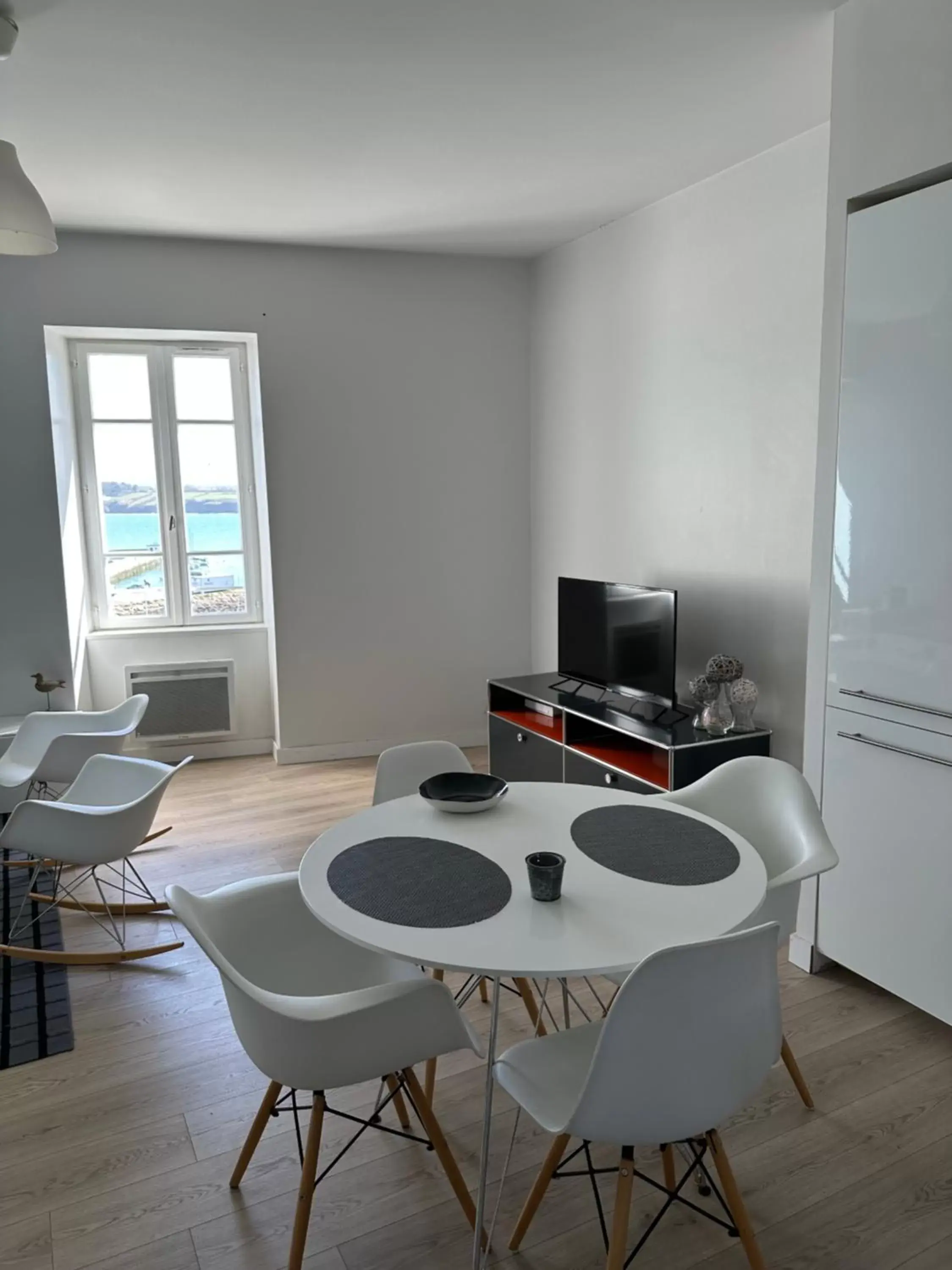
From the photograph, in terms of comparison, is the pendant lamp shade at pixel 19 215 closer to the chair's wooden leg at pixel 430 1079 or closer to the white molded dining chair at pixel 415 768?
the white molded dining chair at pixel 415 768

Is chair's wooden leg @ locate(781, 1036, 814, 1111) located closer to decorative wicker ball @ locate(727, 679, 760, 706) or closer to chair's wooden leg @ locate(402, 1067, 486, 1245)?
chair's wooden leg @ locate(402, 1067, 486, 1245)

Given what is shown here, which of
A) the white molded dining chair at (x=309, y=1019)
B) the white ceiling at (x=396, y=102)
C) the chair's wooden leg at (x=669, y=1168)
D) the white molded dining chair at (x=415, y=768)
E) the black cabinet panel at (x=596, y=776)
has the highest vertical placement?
the white ceiling at (x=396, y=102)

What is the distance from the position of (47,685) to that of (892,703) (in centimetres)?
377

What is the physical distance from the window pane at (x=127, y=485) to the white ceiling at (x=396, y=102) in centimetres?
124

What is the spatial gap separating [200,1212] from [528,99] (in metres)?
3.33

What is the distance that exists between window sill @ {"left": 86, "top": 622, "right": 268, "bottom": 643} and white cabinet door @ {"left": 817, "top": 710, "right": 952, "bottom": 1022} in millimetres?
3752

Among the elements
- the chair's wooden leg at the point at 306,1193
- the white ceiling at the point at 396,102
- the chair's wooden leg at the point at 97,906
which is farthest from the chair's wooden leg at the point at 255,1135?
the white ceiling at the point at 396,102

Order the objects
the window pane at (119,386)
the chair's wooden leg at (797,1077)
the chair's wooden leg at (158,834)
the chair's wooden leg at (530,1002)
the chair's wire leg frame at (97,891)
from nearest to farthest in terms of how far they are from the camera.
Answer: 1. the chair's wooden leg at (797,1077)
2. the chair's wooden leg at (530,1002)
3. the chair's wire leg frame at (97,891)
4. the chair's wooden leg at (158,834)
5. the window pane at (119,386)

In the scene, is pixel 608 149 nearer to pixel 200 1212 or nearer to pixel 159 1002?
pixel 159 1002

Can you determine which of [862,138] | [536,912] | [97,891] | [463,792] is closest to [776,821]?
[463,792]

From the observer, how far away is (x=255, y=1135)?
6.55 feet

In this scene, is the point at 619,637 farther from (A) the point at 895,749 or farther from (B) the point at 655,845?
(B) the point at 655,845

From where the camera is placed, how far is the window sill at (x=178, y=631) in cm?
533

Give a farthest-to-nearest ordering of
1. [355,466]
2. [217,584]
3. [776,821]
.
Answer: [217,584], [355,466], [776,821]
